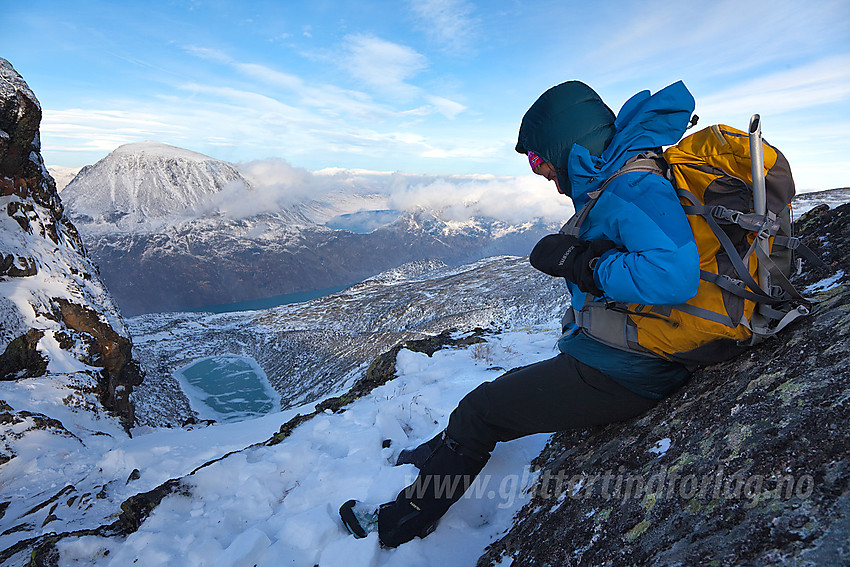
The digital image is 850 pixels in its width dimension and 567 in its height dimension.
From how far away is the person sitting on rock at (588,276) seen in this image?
125 inches

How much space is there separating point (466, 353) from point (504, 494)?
24.8 feet

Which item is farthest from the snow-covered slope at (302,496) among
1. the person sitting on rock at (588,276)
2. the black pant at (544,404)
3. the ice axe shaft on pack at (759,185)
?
the ice axe shaft on pack at (759,185)

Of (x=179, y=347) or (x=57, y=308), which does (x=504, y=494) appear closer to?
(x=57, y=308)

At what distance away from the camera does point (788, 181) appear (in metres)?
3.09

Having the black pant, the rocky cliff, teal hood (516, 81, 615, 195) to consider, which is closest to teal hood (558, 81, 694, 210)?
teal hood (516, 81, 615, 195)

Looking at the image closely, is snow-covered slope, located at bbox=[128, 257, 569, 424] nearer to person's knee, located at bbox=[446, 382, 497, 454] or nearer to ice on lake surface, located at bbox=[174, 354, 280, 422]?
ice on lake surface, located at bbox=[174, 354, 280, 422]

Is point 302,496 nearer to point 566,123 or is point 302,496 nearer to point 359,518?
point 359,518

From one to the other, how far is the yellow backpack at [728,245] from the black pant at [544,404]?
0.70 meters

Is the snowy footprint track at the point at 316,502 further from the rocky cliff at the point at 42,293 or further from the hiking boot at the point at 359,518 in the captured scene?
the rocky cliff at the point at 42,293

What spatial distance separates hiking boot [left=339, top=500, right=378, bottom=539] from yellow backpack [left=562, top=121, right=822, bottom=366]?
138 inches

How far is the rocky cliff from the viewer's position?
19.7 metres

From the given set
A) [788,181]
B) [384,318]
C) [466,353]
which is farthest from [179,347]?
[788,181]

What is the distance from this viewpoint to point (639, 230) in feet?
10.5

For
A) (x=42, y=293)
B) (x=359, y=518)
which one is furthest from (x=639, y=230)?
(x=42, y=293)
